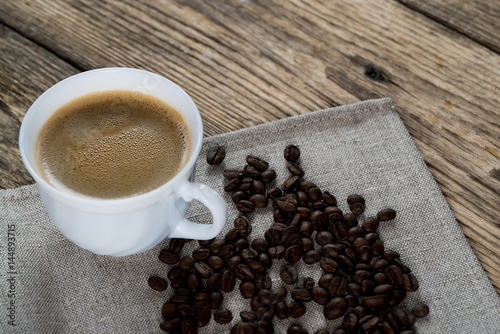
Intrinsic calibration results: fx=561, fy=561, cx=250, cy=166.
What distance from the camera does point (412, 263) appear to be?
1.21 m

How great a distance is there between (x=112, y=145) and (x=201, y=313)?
381mm

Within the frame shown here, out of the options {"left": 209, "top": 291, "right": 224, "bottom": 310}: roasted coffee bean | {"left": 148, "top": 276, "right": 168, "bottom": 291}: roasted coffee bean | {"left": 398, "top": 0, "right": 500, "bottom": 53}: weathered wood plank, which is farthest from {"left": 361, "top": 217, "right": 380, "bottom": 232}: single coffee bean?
{"left": 398, "top": 0, "right": 500, "bottom": 53}: weathered wood plank

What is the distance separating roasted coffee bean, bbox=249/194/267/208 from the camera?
128cm

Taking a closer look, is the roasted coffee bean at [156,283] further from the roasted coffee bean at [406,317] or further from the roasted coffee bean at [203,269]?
the roasted coffee bean at [406,317]

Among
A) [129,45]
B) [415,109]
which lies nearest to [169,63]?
[129,45]

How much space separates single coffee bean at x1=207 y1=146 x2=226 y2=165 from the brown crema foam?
183 mm

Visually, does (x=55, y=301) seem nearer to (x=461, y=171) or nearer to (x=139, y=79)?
(x=139, y=79)

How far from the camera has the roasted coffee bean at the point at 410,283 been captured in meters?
1.16

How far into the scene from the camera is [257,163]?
133 centimetres

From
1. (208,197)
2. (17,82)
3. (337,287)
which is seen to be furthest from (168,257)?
(17,82)

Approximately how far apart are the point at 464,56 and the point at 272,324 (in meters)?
0.95

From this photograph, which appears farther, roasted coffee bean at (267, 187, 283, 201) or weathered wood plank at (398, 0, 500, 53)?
weathered wood plank at (398, 0, 500, 53)

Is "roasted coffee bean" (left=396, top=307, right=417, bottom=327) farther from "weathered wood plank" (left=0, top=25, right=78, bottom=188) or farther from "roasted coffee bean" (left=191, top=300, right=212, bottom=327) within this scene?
"weathered wood plank" (left=0, top=25, right=78, bottom=188)

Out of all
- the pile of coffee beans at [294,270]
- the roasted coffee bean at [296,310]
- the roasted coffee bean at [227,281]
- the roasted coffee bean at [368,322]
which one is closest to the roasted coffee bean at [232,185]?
the pile of coffee beans at [294,270]
